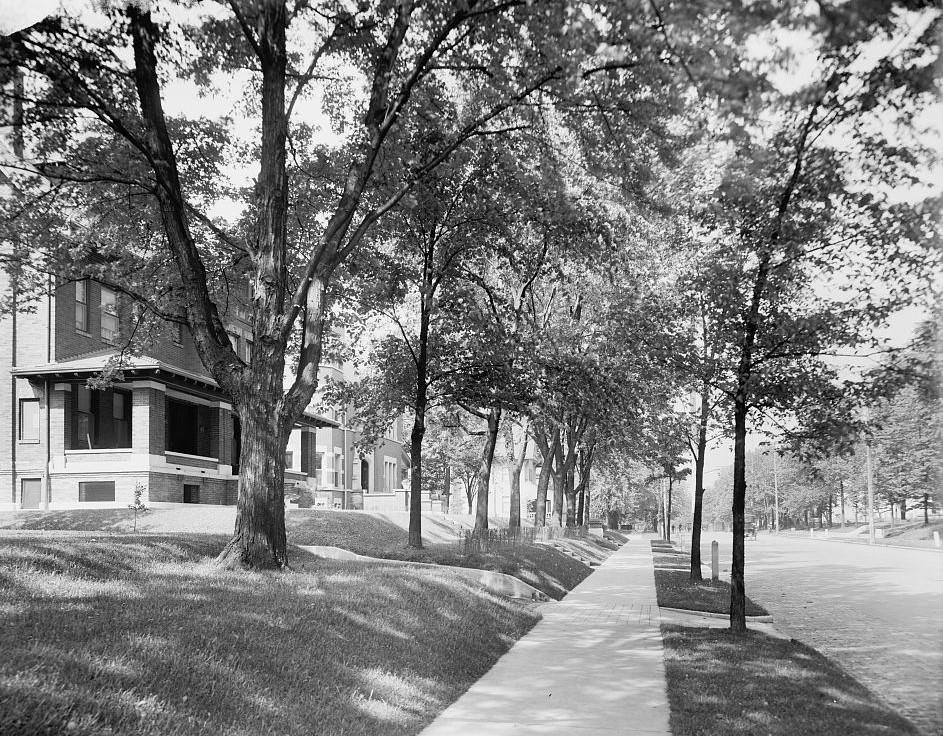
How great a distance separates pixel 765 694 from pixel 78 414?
27.0 metres

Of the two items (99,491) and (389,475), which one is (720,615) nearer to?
(99,491)

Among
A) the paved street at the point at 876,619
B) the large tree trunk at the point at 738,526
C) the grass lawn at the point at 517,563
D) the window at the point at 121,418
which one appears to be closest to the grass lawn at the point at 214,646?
the large tree trunk at the point at 738,526

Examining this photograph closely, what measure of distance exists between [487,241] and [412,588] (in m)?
9.77

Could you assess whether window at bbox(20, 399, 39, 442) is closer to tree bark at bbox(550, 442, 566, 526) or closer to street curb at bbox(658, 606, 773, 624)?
tree bark at bbox(550, 442, 566, 526)

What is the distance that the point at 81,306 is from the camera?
30.0 m

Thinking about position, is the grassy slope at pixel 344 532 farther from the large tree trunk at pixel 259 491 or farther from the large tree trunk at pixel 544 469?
the large tree trunk at pixel 544 469

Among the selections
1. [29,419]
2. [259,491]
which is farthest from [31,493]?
[259,491]

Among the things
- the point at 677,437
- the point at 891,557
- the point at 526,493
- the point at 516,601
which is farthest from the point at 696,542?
the point at 526,493

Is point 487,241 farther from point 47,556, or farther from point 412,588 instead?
point 47,556

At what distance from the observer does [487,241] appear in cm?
1962

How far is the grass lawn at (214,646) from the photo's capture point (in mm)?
5535

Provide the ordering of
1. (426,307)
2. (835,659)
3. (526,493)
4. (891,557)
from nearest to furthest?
(835,659) → (426,307) → (891,557) → (526,493)

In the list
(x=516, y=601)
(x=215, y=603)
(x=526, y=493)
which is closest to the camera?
(x=215, y=603)

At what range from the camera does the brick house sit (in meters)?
28.3
